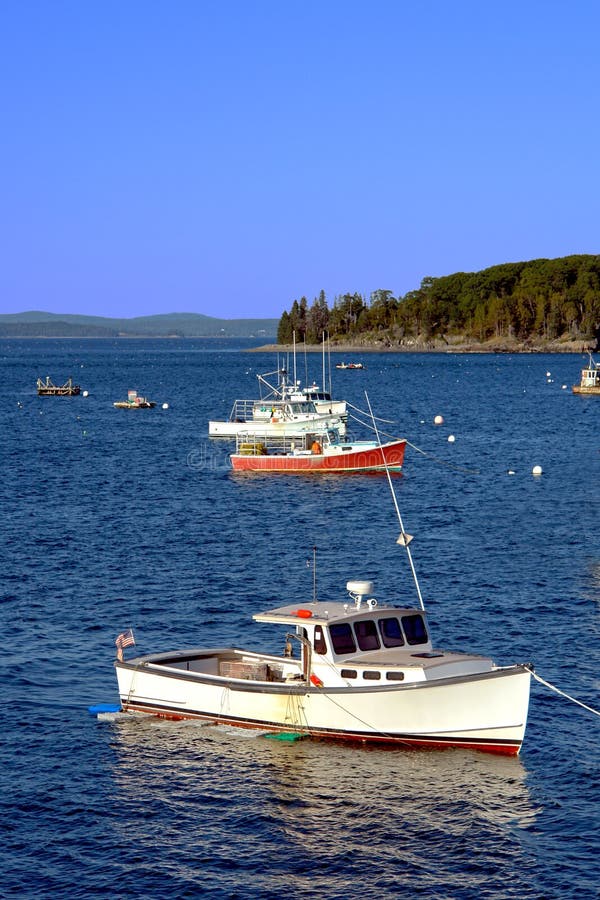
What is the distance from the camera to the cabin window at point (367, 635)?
3591cm

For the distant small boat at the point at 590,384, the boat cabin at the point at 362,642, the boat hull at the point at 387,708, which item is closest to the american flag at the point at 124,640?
the boat hull at the point at 387,708

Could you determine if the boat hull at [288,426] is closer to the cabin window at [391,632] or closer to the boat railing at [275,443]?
the boat railing at [275,443]

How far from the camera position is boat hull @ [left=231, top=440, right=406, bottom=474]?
94375 millimetres

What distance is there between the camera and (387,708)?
34.3 meters

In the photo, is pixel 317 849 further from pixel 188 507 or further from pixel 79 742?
pixel 188 507

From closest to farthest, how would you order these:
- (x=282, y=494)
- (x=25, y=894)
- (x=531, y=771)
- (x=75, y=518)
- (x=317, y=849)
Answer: (x=25, y=894) < (x=317, y=849) < (x=531, y=771) < (x=75, y=518) < (x=282, y=494)

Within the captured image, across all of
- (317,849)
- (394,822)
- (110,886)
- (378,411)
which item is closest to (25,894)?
(110,886)

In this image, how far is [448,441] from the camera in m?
124

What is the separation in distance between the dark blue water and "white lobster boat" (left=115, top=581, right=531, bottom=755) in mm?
620

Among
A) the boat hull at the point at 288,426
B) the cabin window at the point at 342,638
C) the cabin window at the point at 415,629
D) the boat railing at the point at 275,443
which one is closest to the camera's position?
the cabin window at the point at 342,638

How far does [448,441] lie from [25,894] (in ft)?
323

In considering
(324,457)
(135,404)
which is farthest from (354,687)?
(135,404)

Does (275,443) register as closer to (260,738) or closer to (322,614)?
(322,614)

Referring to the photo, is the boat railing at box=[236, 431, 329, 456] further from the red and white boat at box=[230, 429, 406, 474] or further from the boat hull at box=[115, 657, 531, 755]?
the boat hull at box=[115, 657, 531, 755]
